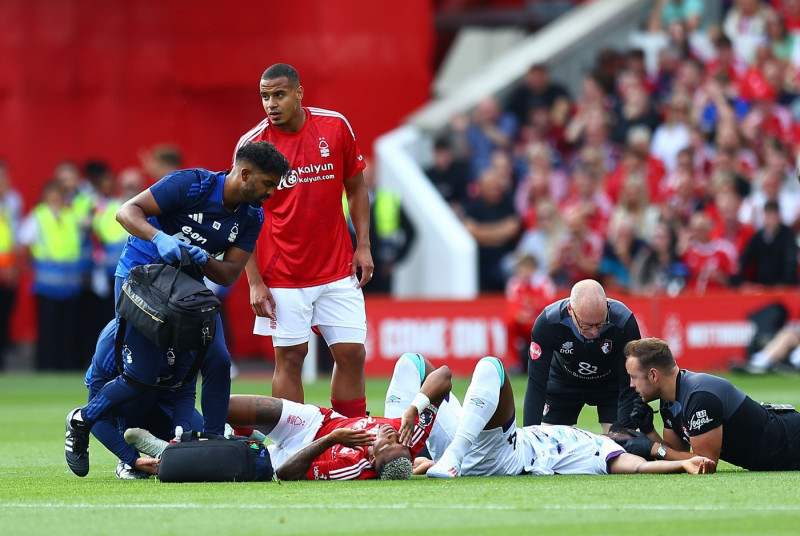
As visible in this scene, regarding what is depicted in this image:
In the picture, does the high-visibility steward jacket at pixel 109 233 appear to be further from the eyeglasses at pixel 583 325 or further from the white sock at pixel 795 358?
the eyeglasses at pixel 583 325

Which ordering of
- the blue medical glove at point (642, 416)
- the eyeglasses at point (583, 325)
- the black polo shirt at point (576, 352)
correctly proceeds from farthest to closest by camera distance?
the black polo shirt at point (576, 352), the blue medical glove at point (642, 416), the eyeglasses at point (583, 325)

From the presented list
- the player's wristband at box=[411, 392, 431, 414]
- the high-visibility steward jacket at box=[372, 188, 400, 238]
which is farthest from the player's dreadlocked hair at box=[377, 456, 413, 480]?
the high-visibility steward jacket at box=[372, 188, 400, 238]

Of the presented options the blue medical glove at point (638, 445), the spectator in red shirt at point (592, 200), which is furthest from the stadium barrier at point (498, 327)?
the blue medical glove at point (638, 445)

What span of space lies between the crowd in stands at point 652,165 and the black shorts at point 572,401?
26.4ft

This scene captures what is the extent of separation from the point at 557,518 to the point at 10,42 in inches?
725

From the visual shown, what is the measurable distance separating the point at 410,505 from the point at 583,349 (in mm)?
2690

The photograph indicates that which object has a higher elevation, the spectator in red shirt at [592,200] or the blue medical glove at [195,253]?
the spectator in red shirt at [592,200]

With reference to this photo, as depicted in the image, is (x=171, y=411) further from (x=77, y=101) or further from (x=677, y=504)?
(x=77, y=101)

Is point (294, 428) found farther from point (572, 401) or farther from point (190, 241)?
point (572, 401)

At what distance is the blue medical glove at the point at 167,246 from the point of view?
8922 mm

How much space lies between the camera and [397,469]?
29.5ft

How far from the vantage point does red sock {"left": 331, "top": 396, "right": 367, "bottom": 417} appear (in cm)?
1064

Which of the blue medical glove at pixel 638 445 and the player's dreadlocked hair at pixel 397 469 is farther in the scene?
the blue medical glove at pixel 638 445

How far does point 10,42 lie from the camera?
78.0 ft
